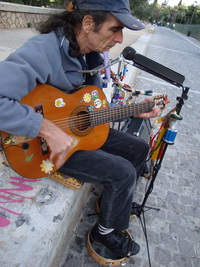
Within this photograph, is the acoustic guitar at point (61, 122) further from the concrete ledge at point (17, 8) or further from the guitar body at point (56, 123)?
the concrete ledge at point (17, 8)

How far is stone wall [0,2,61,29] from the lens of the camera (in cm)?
863

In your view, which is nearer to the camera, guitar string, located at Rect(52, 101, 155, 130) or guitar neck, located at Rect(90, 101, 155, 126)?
guitar string, located at Rect(52, 101, 155, 130)

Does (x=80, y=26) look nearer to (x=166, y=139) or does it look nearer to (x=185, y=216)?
(x=166, y=139)

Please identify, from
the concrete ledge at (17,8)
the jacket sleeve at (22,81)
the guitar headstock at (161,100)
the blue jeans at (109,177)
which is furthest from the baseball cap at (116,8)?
the concrete ledge at (17,8)

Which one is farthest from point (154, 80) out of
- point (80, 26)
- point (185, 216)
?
point (80, 26)

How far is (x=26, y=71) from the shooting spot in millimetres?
1317

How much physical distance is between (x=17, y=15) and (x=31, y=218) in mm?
10409

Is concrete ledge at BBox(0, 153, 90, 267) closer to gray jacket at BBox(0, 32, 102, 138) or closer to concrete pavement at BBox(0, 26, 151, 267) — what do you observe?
concrete pavement at BBox(0, 26, 151, 267)

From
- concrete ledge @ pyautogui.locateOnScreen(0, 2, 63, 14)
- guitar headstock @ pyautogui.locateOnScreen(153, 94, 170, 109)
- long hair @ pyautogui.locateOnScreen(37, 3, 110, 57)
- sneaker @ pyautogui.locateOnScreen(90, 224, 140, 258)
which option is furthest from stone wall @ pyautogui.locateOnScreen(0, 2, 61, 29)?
sneaker @ pyautogui.locateOnScreen(90, 224, 140, 258)

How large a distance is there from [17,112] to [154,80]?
691 centimetres

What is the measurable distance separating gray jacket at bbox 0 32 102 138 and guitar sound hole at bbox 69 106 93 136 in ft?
0.99

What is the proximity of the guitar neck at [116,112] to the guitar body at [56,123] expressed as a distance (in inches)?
1.8

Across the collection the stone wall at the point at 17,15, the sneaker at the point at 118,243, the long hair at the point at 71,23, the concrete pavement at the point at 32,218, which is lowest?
the sneaker at the point at 118,243

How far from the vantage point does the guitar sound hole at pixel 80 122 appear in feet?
5.72
